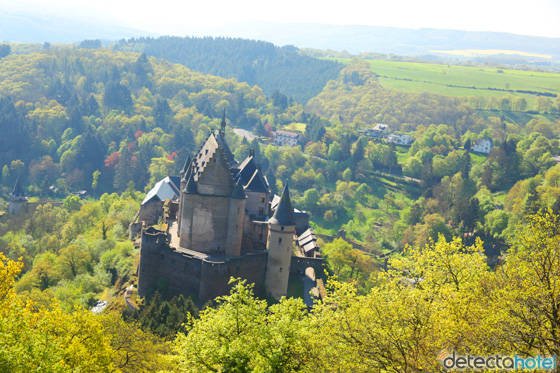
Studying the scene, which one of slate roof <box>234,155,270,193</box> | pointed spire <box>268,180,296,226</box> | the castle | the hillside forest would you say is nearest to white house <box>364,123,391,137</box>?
the hillside forest

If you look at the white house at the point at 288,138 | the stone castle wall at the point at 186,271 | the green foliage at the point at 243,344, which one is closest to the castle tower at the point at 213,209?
the stone castle wall at the point at 186,271

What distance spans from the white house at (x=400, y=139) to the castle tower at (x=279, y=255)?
129194 mm

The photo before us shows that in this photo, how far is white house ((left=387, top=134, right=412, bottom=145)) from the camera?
173750 mm

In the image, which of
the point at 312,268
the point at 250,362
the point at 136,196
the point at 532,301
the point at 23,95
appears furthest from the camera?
the point at 23,95

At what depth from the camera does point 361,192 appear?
13812cm

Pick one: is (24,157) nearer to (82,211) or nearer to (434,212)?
(82,211)

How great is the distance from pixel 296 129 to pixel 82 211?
107973mm

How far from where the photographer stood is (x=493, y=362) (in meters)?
19.4

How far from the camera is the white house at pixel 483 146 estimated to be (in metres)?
158

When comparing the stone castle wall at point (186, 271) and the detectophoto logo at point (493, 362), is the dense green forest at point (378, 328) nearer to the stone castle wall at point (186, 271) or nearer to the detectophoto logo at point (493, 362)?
the detectophoto logo at point (493, 362)

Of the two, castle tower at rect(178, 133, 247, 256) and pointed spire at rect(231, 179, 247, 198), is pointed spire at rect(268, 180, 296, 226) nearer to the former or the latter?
castle tower at rect(178, 133, 247, 256)

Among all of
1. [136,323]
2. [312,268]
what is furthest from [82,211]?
[136,323]

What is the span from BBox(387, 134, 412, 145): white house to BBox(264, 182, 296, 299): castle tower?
129 m

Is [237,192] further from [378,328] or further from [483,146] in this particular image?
[483,146]
